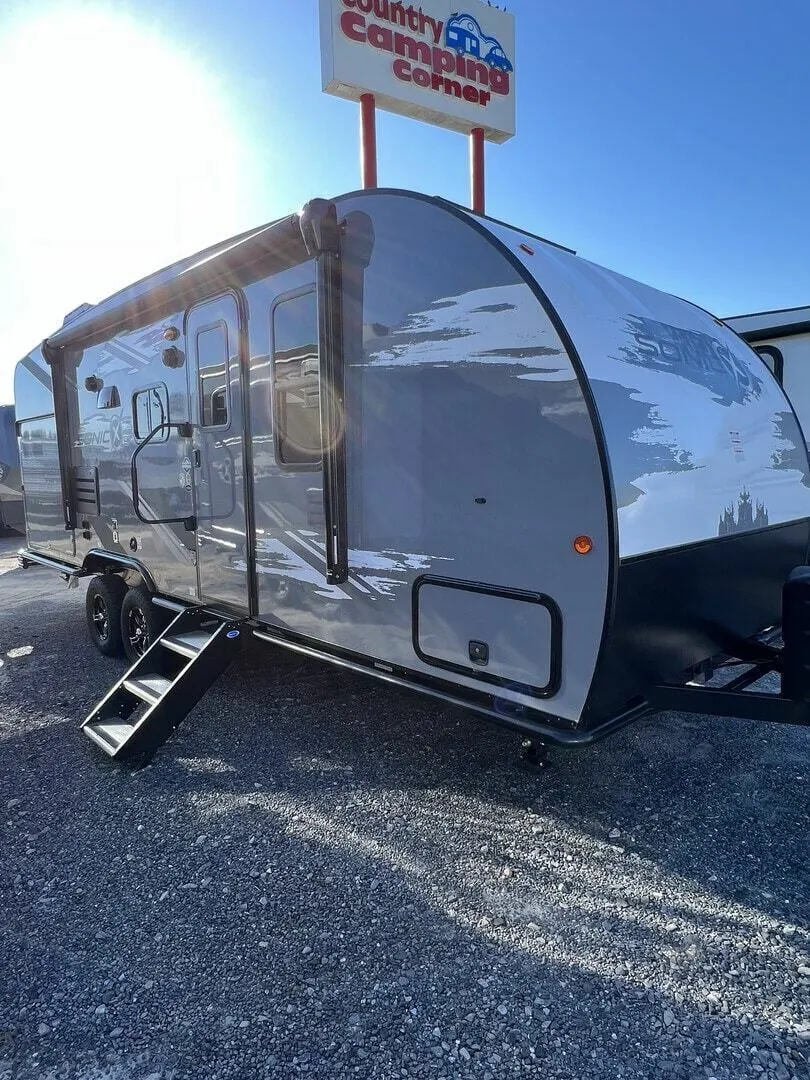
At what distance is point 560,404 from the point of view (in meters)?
2.65

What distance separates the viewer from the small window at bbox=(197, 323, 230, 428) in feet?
13.8

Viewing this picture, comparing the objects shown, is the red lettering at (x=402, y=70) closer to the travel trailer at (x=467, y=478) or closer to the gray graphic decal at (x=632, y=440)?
the travel trailer at (x=467, y=478)

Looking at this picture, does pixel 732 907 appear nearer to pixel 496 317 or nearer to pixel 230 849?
pixel 230 849

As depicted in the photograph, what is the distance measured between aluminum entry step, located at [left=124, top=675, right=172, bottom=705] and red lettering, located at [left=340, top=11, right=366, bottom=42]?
7448 mm

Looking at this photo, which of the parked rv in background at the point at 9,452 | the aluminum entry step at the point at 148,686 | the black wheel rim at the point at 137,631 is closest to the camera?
the aluminum entry step at the point at 148,686

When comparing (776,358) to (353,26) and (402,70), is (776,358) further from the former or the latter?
(353,26)

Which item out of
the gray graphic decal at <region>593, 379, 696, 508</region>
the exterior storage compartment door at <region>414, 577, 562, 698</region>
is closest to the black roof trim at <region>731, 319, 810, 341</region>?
the gray graphic decal at <region>593, 379, 696, 508</region>

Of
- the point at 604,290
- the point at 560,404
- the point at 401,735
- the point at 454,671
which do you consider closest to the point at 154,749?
the point at 401,735

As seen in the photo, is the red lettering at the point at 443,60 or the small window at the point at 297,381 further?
the red lettering at the point at 443,60

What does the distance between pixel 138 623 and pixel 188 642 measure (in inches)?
63.5

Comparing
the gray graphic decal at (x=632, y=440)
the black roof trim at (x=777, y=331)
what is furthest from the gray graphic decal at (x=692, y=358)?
the black roof trim at (x=777, y=331)

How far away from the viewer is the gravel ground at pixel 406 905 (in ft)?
6.81

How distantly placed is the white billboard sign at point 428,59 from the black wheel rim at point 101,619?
633cm

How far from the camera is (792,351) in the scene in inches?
227
